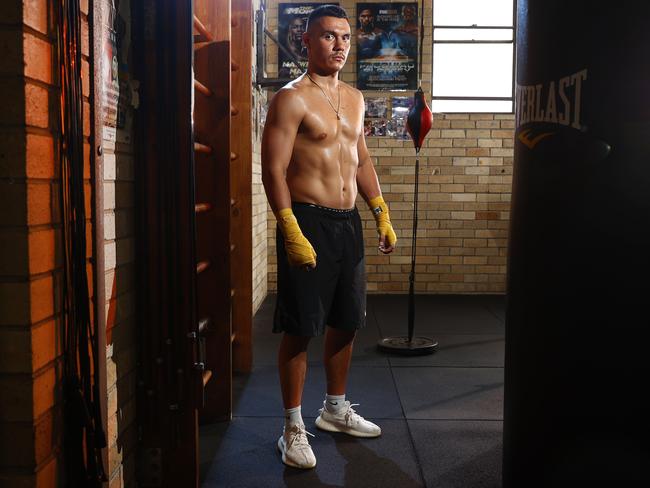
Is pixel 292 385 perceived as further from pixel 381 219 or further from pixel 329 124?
pixel 329 124

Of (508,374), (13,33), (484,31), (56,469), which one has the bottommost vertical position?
(56,469)

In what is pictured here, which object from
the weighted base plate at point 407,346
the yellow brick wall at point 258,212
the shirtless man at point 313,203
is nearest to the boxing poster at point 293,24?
the yellow brick wall at point 258,212

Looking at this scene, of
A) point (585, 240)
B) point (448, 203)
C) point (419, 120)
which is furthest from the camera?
point (448, 203)

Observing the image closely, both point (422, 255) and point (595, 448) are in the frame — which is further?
point (422, 255)

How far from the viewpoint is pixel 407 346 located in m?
4.20

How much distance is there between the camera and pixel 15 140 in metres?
1.39

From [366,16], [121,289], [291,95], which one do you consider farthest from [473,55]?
[121,289]

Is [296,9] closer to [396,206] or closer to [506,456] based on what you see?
[396,206]

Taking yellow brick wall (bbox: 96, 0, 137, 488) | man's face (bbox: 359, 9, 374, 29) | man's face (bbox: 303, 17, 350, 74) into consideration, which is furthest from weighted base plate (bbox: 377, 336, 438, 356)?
man's face (bbox: 359, 9, 374, 29)

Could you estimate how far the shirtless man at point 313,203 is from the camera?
2.45 meters

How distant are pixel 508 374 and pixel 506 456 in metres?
0.20

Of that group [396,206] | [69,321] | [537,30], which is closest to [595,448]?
[537,30]

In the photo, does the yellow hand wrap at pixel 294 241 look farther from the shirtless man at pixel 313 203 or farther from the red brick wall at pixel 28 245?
the red brick wall at pixel 28 245

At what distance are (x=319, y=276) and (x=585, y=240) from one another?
1426 mm
